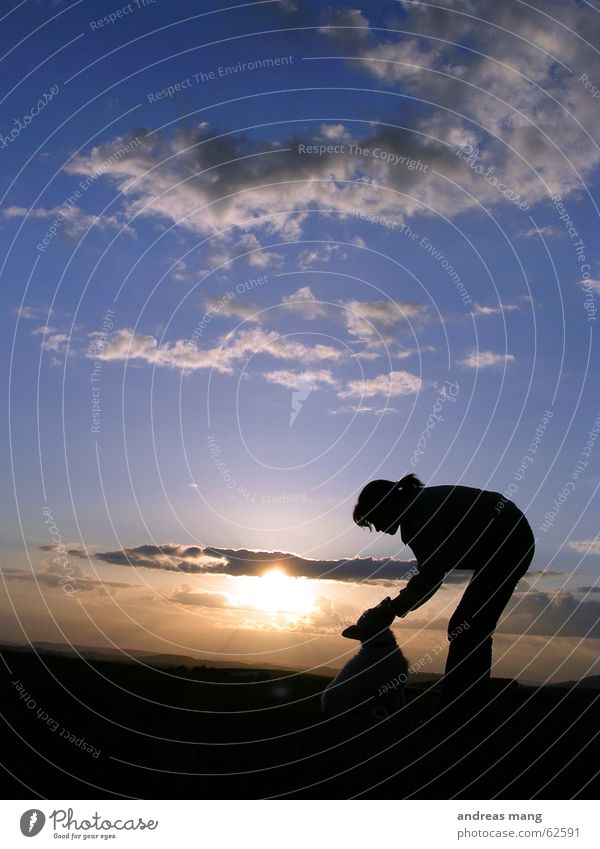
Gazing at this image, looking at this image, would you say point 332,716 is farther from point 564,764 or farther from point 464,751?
point 564,764

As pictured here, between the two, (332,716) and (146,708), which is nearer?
(332,716)

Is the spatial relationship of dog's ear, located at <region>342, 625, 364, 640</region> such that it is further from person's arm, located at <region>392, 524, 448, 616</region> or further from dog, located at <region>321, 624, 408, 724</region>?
person's arm, located at <region>392, 524, 448, 616</region>

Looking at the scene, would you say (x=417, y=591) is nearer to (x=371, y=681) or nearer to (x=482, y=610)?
(x=482, y=610)

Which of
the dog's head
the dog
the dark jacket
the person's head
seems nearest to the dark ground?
the dog

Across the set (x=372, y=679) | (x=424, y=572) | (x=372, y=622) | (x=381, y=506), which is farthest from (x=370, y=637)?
(x=381, y=506)

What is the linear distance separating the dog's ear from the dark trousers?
1.73 metres

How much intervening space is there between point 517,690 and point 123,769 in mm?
6099

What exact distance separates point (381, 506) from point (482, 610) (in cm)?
204

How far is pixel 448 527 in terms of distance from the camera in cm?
1115

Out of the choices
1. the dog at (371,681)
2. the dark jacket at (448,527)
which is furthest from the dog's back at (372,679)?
the dark jacket at (448,527)
